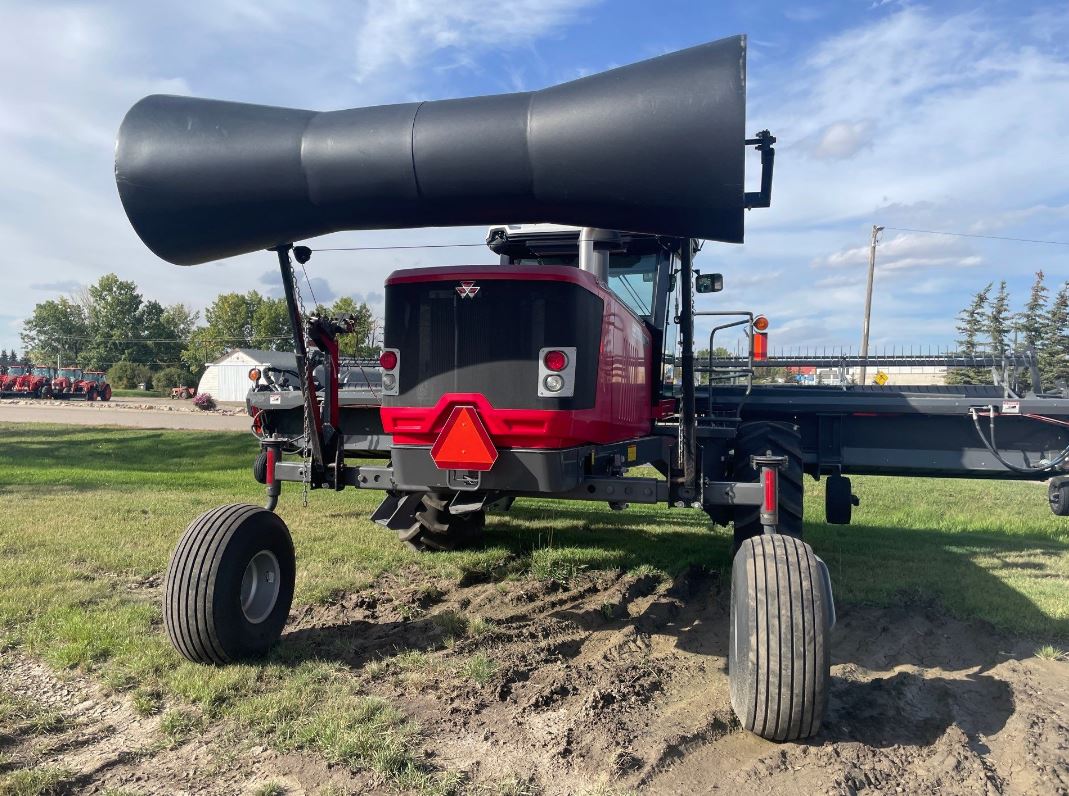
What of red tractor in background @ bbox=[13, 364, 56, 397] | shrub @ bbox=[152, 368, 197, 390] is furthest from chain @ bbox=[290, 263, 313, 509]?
shrub @ bbox=[152, 368, 197, 390]

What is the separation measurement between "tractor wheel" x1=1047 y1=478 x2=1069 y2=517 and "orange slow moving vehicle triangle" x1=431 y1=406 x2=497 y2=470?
5.59m

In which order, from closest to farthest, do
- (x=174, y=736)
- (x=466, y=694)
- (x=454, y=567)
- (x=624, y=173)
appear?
(x=624, y=173) → (x=174, y=736) → (x=466, y=694) → (x=454, y=567)

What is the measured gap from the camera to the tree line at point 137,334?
68.5 meters

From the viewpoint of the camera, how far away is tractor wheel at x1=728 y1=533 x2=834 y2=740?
3115mm

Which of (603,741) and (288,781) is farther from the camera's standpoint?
(603,741)

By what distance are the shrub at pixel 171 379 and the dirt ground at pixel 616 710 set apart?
69.0 metres

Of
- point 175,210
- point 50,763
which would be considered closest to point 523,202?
point 175,210

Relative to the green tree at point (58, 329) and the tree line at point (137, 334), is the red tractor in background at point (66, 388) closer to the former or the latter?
the tree line at point (137, 334)

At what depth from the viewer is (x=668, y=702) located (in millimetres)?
3689

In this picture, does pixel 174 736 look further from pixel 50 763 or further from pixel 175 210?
pixel 175 210

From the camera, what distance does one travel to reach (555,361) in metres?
3.74

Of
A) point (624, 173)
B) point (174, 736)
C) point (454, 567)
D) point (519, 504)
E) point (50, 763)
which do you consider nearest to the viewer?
point (624, 173)

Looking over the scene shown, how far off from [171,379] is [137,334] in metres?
11.0

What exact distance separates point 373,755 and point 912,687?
8.99ft
